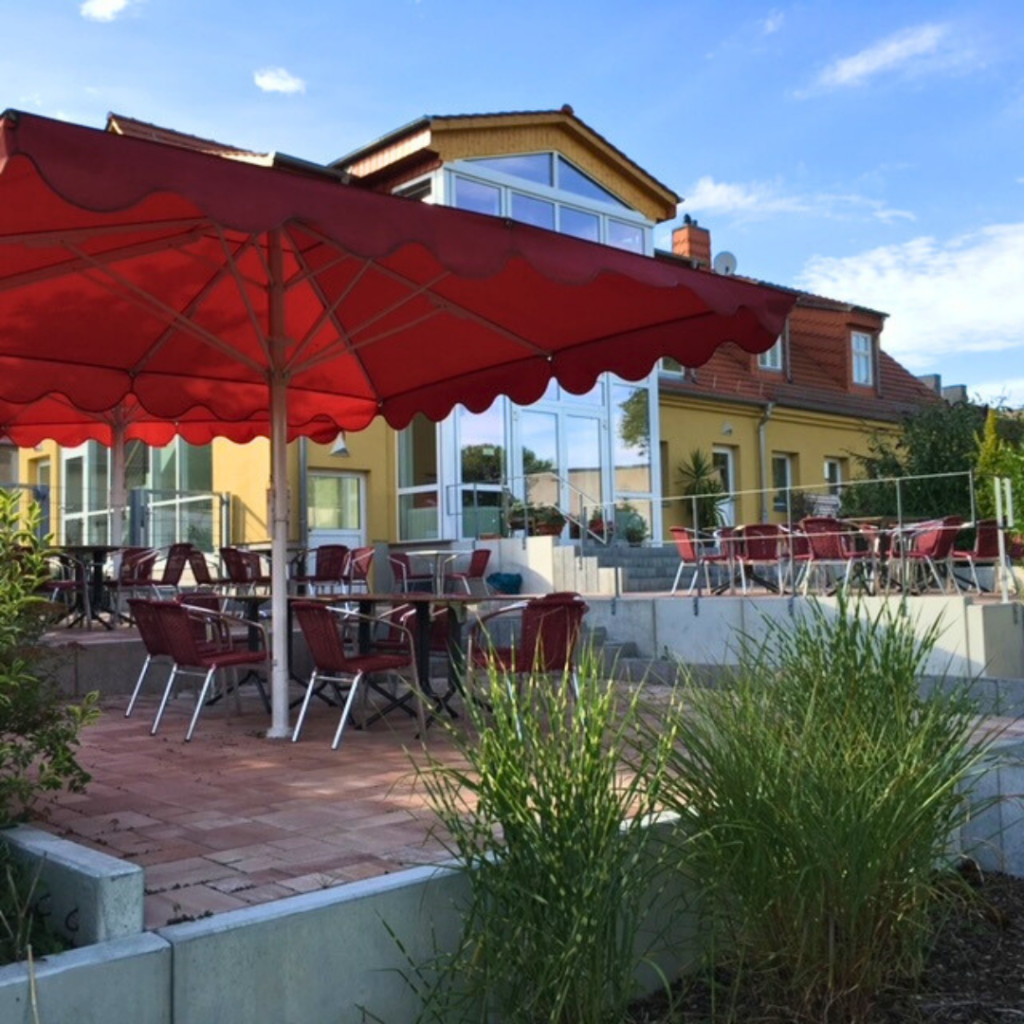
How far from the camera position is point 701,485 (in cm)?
2034

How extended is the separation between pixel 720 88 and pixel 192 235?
17.8ft

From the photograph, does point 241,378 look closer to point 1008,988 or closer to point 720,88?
point 720,88

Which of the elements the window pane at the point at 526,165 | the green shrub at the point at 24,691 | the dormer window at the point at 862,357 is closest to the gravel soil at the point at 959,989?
the green shrub at the point at 24,691

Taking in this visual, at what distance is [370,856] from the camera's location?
339 centimetres

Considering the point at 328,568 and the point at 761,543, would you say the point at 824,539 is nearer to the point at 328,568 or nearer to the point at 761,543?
the point at 761,543

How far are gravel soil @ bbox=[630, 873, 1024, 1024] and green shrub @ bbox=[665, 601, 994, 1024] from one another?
0.07m

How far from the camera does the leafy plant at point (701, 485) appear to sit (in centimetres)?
1939

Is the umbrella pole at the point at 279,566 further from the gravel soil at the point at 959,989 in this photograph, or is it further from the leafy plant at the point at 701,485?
the leafy plant at the point at 701,485

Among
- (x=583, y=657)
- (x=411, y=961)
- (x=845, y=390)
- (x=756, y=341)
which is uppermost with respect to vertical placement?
(x=845, y=390)

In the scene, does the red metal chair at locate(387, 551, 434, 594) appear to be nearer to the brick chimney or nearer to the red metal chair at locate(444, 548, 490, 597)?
the red metal chair at locate(444, 548, 490, 597)

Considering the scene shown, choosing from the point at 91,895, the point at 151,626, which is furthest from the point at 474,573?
the point at 91,895

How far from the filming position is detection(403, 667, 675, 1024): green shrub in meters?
2.67

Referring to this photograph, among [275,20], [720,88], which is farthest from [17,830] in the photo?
[720,88]

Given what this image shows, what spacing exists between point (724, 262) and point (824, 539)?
→ 1330cm
